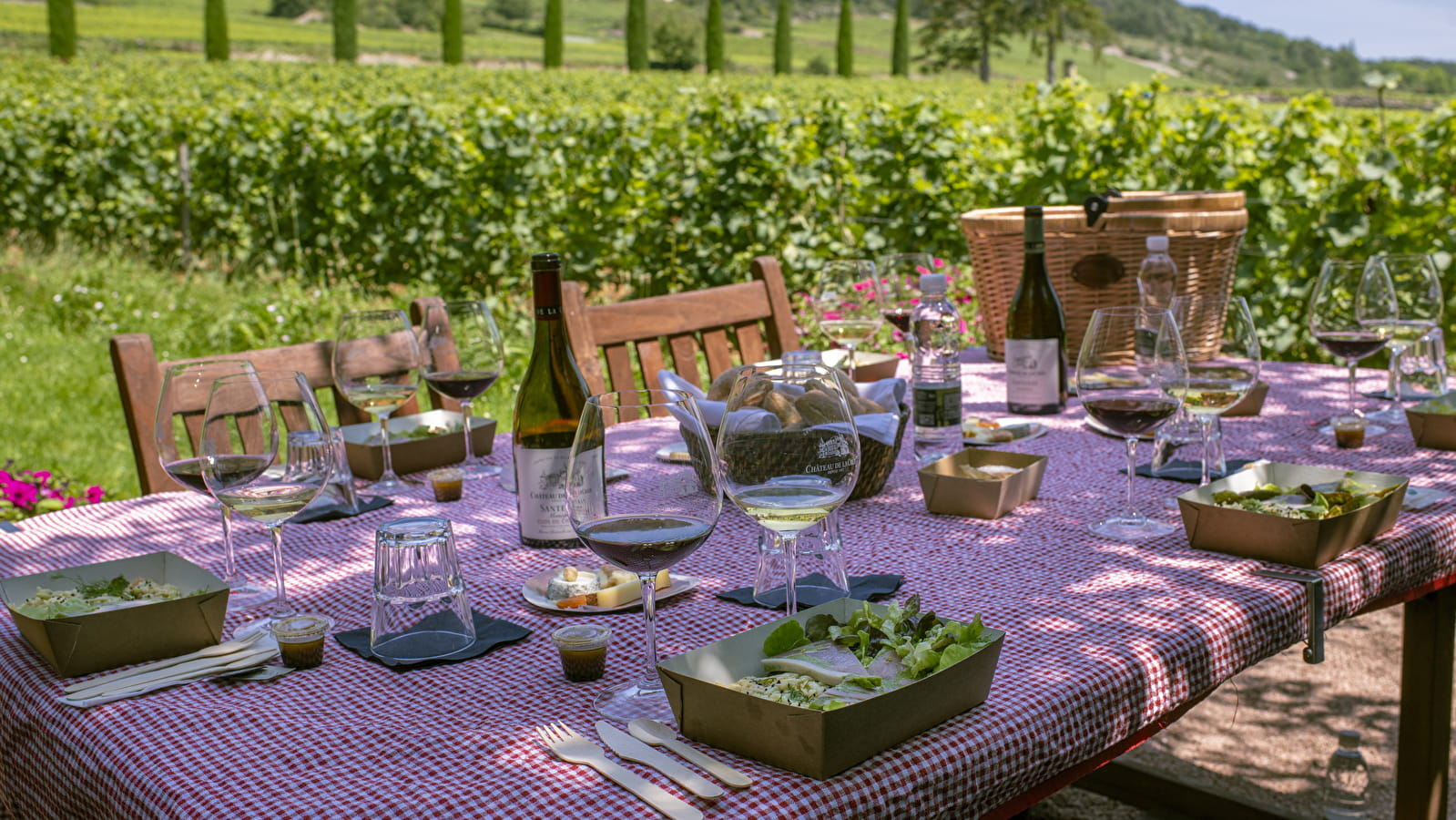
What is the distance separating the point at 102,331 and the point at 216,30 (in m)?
28.4

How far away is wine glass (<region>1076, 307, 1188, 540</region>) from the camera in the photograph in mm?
1834

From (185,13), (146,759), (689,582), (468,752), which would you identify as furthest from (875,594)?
(185,13)

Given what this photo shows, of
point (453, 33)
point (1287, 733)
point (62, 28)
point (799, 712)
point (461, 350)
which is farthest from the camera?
point (453, 33)

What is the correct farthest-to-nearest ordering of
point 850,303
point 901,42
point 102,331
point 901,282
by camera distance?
point 901,42, point 102,331, point 901,282, point 850,303

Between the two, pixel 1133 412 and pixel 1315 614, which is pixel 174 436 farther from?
pixel 1315 614

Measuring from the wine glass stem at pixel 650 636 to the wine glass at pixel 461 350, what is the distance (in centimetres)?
113

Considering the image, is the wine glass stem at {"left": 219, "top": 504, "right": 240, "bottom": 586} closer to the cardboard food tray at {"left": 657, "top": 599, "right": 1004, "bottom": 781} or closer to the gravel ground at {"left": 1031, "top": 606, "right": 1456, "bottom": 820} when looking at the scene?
the cardboard food tray at {"left": 657, "top": 599, "right": 1004, "bottom": 781}

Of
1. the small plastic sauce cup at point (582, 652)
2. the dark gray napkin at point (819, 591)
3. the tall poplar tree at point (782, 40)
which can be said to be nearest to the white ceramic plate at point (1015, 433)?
the dark gray napkin at point (819, 591)

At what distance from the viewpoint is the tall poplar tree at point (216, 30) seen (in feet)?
107

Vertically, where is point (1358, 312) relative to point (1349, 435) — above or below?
above

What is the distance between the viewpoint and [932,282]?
97.0 inches

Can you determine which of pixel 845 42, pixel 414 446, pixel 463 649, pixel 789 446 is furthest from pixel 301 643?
pixel 845 42

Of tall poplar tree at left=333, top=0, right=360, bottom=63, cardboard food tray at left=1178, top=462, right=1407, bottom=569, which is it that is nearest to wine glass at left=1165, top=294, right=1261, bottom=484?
cardboard food tray at left=1178, top=462, right=1407, bottom=569

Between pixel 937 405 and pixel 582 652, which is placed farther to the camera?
pixel 937 405
